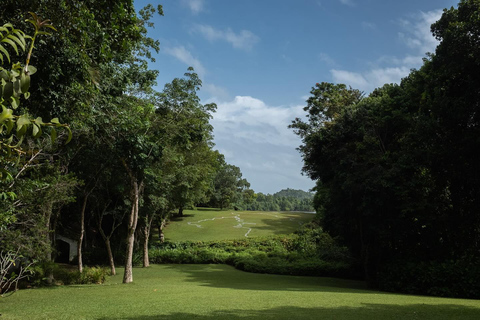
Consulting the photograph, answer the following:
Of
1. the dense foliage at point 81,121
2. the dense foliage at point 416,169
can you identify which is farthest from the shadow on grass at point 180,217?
the dense foliage at point 416,169

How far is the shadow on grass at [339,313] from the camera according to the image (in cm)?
729

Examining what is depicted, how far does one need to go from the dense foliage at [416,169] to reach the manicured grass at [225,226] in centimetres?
2242

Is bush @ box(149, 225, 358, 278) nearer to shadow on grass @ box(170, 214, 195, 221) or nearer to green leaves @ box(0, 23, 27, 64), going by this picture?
shadow on grass @ box(170, 214, 195, 221)

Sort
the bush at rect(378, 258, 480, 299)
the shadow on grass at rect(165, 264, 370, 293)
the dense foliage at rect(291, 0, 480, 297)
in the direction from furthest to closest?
the shadow on grass at rect(165, 264, 370, 293), the bush at rect(378, 258, 480, 299), the dense foliage at rect(291, 0, 480, 297)

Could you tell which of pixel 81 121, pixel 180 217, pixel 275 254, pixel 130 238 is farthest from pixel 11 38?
pixel 180 217

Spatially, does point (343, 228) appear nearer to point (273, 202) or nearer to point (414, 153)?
A: point (414, 153)

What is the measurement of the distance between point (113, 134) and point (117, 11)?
7.89 m

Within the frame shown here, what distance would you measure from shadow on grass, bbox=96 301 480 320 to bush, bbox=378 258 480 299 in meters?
5.68

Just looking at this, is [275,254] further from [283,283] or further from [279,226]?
[279,226]

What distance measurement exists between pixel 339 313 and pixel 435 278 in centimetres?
892

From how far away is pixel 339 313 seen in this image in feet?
25.6

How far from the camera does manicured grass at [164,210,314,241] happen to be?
4069cm

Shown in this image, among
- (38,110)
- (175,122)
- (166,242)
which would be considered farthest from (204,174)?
(38,110)

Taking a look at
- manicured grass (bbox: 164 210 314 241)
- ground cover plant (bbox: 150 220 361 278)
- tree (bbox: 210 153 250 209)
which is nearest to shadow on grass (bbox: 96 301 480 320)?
ground cover plant (bbox: 150 220 361 278)
